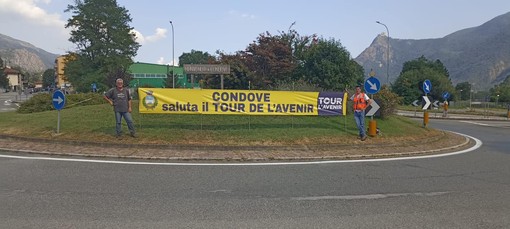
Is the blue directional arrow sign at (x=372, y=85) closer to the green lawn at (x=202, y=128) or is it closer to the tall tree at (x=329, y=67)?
the green lawn at (x=202, y=128)

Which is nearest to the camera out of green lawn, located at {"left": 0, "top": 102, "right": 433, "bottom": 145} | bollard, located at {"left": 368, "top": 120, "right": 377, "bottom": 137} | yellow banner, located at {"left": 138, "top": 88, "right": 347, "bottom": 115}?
green lawn, located at {"left": 0, "top": 102, "right": 433, "bottom": 145}

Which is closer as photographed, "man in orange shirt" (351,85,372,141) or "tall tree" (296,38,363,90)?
"man in orange shirt" (351,85,372,141)

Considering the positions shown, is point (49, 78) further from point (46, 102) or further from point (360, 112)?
point (360, 112)

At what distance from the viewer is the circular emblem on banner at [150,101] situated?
12.6 m

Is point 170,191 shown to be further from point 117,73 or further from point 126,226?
point 117,73

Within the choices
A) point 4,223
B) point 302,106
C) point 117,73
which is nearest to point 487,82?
point 117,73

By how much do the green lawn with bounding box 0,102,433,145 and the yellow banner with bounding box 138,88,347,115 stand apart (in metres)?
0.53

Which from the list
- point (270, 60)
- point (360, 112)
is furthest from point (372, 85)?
point (270, 60)

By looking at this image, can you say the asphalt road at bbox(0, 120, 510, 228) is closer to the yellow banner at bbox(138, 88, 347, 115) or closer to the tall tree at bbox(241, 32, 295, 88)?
the yellow banner at bbox(138, 88, 347, 115)

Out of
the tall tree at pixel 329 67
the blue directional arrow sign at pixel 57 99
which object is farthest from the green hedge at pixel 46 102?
the tall tree at pixel 329 67

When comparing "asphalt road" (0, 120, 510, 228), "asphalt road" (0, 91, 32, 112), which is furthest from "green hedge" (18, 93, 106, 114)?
"asphalt road" (0, 91, 32, 112)

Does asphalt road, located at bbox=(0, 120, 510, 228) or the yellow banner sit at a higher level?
the yellow banner

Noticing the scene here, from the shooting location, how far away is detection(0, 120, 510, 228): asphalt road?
5.05 meters

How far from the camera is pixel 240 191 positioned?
6602 mm
